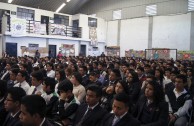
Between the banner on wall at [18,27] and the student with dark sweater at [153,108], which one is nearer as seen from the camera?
the student with dark sweater at [153,108]

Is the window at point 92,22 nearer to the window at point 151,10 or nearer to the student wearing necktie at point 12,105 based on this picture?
the window at point 151,10

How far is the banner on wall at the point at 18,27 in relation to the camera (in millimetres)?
13938

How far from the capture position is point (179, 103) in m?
A: 4.01

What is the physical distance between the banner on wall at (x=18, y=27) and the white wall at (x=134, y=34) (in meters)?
9.65

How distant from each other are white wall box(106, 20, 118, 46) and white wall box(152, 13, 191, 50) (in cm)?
400

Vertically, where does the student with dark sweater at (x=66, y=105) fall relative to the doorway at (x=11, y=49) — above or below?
below

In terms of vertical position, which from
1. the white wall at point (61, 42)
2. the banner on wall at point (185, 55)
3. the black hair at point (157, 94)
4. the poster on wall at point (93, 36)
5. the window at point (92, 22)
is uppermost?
the window at point (92, 22)

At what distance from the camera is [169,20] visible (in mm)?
17781

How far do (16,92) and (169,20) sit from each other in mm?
17070

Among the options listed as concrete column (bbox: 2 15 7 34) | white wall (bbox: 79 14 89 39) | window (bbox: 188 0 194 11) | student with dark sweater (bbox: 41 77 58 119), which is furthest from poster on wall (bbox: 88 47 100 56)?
student with dark sweater (bbox: 41 77 58 119)

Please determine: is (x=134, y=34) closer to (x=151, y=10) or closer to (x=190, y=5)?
(x=151, y=10)

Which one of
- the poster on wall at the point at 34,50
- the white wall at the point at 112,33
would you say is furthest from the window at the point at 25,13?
the white wall at the point at 112,33

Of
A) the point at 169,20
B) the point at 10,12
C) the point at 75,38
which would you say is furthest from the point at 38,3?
the point at 169,20

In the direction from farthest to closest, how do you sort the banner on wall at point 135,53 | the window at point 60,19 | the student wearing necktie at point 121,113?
the window at point 60,19, the banner on wall at point 135,53, the student wearing necktie at point 121,113
